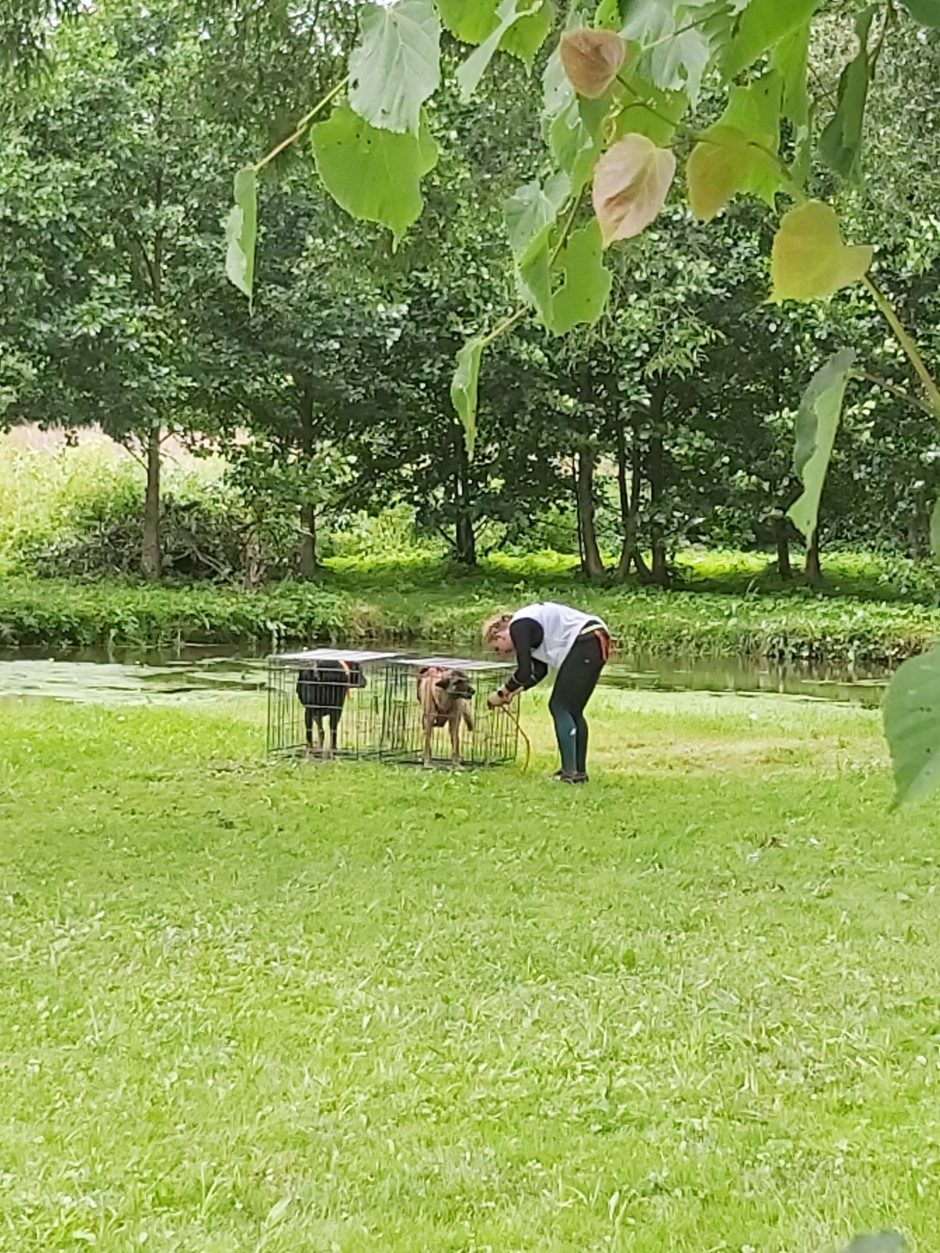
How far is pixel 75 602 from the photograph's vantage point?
47.5 feet

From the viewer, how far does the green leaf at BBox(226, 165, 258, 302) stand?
704 mm

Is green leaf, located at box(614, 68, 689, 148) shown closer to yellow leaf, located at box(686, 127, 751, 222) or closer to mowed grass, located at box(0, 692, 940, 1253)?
yellow leaf, located at box(686, 127, 751, 222)

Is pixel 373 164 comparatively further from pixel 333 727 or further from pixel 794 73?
pixel 333 727

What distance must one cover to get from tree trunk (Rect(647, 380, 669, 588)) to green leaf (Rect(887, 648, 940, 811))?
58.1 ft

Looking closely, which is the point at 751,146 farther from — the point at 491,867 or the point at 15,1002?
the point at 491,867

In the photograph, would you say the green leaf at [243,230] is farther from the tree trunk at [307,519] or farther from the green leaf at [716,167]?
the tree trunk at [307,519]

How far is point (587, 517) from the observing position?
60.6 ft

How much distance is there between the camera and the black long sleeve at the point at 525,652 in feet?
23.8

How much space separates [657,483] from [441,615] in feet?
13.4

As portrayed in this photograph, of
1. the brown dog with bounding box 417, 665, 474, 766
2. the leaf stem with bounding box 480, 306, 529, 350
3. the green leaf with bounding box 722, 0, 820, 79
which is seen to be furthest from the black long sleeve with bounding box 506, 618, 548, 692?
the green leaf with bounding box 722, 0, 820, 79

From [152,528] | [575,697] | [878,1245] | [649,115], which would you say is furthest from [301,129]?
[152,528]

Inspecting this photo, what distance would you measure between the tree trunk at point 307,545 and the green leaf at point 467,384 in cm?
1688

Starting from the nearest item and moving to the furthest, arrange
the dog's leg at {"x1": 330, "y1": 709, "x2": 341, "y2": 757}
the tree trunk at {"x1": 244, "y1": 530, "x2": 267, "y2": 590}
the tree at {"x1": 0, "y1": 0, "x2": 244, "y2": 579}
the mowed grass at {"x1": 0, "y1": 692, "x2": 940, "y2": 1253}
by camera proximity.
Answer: the mowed grass at {"x1": 0, "y1": 692, "x2": 940, "y2": 1253}, the dog's leg at {"x1": 330, "y1": 709, "x2": 341, "y2": 757}, the tree at {"x1": 0, "y1": 0, "x2": 244, "y2": 579}, the tree trunk at {"x1": 244, "y1": 530, "x2": 267, "y2": 590}

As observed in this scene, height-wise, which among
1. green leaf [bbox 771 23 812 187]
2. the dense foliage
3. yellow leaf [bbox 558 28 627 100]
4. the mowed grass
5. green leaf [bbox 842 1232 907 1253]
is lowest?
the mowed grass
